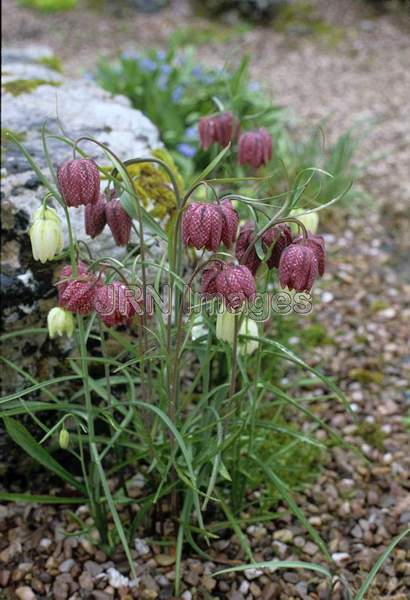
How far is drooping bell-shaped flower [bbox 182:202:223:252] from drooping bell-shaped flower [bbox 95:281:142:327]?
0.19 meters

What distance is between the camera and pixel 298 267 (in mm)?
1319

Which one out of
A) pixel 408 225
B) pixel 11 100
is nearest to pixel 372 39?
pixel 408 225

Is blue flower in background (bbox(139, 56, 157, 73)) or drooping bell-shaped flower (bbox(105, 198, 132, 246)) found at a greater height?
blue flower in background (bbox(139, 56, 157, 73))

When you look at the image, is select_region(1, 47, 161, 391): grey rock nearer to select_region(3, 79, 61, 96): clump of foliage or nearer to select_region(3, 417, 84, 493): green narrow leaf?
select_region(3, 79, 61, 96): clump of foliage

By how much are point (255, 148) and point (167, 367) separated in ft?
2.12

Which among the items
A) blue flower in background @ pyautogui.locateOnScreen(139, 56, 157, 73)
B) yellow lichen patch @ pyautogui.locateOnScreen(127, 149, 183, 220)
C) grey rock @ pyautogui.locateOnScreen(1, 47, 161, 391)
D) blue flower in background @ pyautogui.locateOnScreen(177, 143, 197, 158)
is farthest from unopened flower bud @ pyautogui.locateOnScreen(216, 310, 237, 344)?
blue flower in background @ pyautogui.locateOnScreen(139, 56, 157, 73)

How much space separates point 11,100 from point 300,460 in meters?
1.58

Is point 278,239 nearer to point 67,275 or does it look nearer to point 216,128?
point 67,275

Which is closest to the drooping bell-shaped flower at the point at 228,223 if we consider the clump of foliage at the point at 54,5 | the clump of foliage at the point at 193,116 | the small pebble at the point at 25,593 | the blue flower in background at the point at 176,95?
the small pebble at the point at 25,593

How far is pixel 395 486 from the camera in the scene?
2.13 m

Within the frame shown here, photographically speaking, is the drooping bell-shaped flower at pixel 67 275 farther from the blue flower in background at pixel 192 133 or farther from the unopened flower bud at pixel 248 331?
the blue flower in background at pixel 192 133

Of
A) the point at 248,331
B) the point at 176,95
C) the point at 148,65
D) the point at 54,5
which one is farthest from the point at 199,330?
the point at 54,5

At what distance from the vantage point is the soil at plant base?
71.2 inches

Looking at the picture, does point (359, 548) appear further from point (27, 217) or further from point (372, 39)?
point (372, 39)
